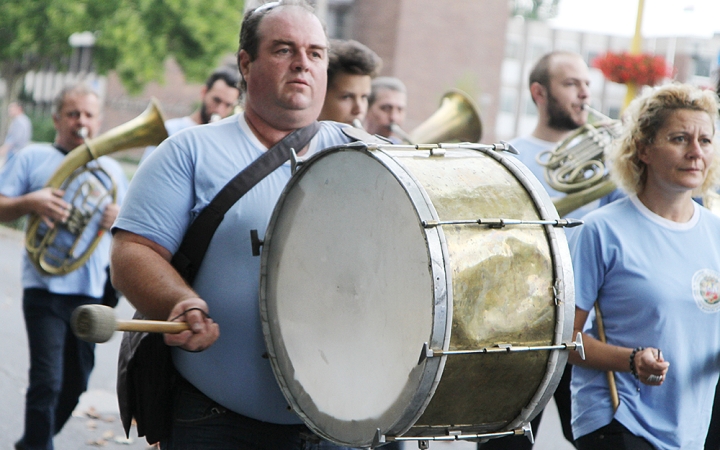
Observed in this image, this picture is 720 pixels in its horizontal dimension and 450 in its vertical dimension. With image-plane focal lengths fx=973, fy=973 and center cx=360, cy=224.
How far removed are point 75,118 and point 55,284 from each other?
2.97ft

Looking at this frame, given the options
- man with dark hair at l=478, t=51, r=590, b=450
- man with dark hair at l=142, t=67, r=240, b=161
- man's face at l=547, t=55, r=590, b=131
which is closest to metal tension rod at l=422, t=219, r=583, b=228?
man with dark hair at l=478, t=51, r=590, b=450

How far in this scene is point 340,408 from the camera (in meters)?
2.35

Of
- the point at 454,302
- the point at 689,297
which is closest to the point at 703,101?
the point at 689,297

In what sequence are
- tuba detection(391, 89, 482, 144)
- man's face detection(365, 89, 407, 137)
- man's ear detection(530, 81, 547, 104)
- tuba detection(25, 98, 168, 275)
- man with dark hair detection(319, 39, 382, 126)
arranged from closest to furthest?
1. man with dark hair detection(319, 39, 382, 126)
2. tuba detection(25, 98, 168, 275)
3. man's ear detection(530, 81, 547, 104)
4. man's face detection(365, 89, 407, 137)
5. tuba detection(391, 89, 482, 144)

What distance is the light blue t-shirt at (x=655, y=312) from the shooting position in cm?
308

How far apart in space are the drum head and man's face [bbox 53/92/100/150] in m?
2.89

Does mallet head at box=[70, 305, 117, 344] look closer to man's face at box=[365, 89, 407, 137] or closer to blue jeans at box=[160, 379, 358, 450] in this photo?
blue jeans at box=[160, 379, 358, 450]

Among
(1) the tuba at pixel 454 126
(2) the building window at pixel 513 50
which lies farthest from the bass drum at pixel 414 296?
(2) the building window at pixel 513 50

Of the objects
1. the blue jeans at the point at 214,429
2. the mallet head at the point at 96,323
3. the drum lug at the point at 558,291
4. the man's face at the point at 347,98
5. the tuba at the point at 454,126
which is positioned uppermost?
the man's face at the point at 347,98

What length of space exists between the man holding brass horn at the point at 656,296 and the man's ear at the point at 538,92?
6.00 feet

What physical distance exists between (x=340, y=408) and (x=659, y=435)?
1.25 metres

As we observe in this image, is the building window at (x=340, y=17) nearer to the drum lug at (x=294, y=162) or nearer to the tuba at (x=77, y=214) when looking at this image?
the tuba at (x=77, y=214)

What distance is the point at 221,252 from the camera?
260cm

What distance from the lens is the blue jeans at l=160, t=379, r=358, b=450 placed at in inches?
103
